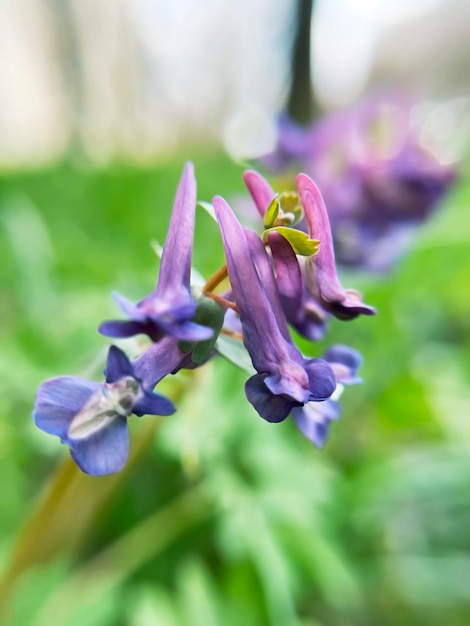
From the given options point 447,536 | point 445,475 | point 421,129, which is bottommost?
point 447,536

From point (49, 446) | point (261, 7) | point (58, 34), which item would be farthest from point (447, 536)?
point (58, 34)

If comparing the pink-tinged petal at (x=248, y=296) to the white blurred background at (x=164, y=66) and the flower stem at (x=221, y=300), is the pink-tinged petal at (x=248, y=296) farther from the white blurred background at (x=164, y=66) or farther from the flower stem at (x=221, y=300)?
the white blurred background at (x=164, y=66)

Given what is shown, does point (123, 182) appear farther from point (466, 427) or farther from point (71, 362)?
point (466, 427)

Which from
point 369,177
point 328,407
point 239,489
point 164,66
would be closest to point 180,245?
point 328,407

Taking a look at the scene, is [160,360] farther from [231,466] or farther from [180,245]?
[231,466]

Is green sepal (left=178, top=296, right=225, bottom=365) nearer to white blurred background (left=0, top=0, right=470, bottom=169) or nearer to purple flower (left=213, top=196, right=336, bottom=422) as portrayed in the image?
purple flower (left=213, top=196, right=336, bottom=422)

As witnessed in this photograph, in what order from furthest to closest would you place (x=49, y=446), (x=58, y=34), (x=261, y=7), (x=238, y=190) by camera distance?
(x=58, y=34) < (x=261, y=7) < (x=238, y=190) < (x=49, y=446)

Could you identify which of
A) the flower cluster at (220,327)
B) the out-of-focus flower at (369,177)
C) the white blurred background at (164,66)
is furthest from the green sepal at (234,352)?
the white blurred background at (164,66)

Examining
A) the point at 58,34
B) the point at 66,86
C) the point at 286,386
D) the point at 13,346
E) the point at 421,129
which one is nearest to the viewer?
the point at 286,386
